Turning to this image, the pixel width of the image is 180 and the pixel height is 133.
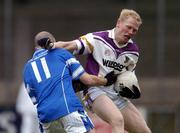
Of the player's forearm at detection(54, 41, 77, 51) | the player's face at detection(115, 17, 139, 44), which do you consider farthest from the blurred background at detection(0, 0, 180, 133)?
the player's forearm at detection(54, 41, 77, 51)

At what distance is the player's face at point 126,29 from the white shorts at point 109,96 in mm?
580

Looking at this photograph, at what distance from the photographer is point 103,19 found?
20.9 metres

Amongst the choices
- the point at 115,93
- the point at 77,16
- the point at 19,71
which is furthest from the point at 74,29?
the point at 115,93

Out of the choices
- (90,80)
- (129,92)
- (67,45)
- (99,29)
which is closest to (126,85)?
(129,92)

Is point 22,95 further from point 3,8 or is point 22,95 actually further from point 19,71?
point 3,8

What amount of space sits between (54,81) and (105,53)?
1.04 meters

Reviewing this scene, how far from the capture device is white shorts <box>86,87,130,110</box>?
9156mm

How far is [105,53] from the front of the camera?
9.07 metres

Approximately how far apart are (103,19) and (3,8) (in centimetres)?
253

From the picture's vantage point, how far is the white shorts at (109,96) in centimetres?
916

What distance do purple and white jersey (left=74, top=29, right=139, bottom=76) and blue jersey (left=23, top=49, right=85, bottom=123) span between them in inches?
27.5

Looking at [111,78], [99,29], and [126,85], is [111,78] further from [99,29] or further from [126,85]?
[99,29]

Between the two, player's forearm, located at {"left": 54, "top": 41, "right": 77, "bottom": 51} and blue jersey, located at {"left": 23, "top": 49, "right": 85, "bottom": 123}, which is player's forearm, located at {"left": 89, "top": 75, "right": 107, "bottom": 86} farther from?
player's forearm, located at {"left": 54, "top": 41, "right": 77, "bottom": 51}

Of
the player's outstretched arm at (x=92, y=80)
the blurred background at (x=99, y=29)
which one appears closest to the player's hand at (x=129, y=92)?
the player's outstretched arm at (x=92, y=80)
